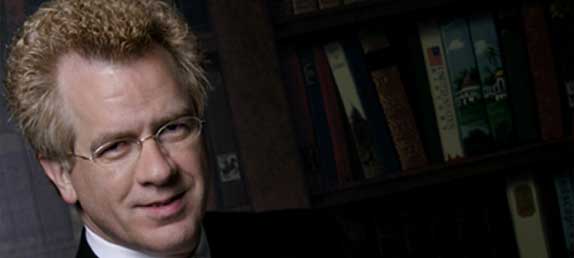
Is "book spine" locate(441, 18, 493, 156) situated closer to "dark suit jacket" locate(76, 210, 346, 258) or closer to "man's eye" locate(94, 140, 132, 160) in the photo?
"dark suit jacket" locate(76, 210, 346, 258)

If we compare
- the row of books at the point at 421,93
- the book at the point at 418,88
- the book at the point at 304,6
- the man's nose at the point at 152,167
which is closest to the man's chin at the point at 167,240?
the man's nose at the point at 152,167

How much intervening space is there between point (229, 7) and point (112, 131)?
0.81 meters

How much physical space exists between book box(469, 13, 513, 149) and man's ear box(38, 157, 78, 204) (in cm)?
125

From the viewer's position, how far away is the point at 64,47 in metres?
1.66

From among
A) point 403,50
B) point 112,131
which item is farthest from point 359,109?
point 112,131

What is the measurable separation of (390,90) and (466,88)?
0.71 ft

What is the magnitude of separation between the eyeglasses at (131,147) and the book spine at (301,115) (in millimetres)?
760

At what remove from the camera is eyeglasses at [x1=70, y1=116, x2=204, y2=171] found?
163 centimetres

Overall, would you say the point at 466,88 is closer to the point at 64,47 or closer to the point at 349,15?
the point at 349,15

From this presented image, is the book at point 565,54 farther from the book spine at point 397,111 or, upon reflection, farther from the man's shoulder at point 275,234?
the man's shoulder at point 275,234

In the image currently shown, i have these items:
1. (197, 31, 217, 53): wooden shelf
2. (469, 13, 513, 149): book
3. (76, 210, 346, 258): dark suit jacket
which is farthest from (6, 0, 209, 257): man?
(469, 13, 513, 149): book

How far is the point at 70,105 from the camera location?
1654 mm

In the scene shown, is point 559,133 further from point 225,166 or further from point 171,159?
point 171,159

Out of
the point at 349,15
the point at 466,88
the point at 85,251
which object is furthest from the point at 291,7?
the point at 85,251
